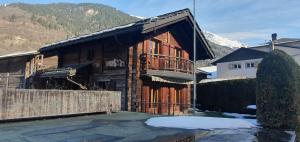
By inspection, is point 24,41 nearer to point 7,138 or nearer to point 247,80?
point 247,80

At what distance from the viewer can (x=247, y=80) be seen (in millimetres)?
24766

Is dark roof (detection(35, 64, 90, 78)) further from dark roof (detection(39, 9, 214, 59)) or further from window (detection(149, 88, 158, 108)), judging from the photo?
window (detection(149, 88, 158, 108))

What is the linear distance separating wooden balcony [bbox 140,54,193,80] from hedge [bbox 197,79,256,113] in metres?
4.43

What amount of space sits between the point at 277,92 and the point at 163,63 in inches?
417

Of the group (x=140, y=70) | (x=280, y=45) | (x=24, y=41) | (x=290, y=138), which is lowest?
(x=290, y=138)

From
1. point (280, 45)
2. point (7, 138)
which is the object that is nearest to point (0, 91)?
point (7, 138)

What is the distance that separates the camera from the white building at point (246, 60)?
40719 mm

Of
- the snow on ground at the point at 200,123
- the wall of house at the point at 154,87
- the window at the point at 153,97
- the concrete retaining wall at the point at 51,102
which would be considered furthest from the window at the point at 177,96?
the snow on ground at the point at 200,123

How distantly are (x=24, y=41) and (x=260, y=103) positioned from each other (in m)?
83.9

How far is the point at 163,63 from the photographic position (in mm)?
21969

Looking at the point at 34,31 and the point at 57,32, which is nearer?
the point at 34,31

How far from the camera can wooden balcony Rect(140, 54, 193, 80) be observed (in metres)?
20.8

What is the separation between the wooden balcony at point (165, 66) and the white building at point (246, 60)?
18.1 metres

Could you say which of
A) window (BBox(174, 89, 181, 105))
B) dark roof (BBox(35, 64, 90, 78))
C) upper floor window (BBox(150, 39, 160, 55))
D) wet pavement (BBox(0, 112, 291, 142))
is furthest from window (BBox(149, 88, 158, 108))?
wet pavement (BBox(0, 112, 291, 142))
